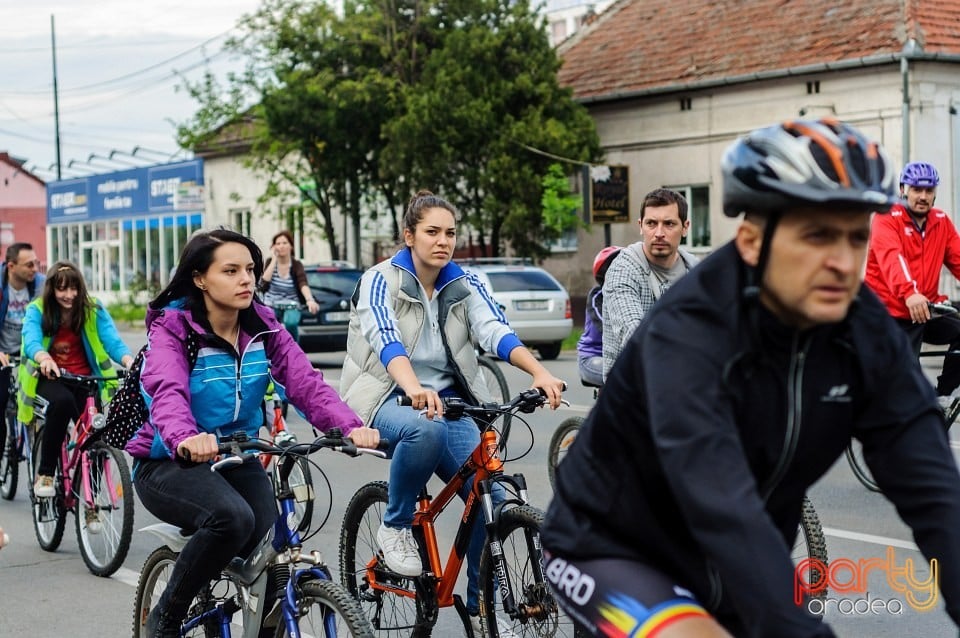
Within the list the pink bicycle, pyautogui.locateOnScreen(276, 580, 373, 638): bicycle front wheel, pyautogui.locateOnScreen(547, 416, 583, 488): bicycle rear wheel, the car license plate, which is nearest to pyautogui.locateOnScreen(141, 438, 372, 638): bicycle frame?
pyautogui.locateOnScreen(276, 580, 373, 638): bicycle front wheel

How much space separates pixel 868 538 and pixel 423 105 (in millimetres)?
23848

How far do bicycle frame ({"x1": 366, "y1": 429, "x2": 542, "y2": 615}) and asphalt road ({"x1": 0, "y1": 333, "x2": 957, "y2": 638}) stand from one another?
24.6 inches

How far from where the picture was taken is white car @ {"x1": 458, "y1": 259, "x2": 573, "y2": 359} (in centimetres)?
2175

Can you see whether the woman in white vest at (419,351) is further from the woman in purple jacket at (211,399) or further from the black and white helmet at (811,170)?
the black and white helmet at (811,170)

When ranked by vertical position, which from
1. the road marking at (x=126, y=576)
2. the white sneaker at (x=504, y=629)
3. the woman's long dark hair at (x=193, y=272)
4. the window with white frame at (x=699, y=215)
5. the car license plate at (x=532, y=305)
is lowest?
the road marking at (x=126, y=576)

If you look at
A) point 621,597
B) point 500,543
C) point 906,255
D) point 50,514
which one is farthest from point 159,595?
point 906,255

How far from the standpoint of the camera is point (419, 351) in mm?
5676

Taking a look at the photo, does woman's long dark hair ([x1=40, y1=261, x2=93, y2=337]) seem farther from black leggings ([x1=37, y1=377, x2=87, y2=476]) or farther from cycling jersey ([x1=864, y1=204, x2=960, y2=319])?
cycling jersey ([x1=864, y1=204, x2=960, y2=319])

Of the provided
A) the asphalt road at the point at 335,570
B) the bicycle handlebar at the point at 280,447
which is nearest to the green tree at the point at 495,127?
the asphalt road at the point at 335,570

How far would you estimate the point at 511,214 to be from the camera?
2992cm

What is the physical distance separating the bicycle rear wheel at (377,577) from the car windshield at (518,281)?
16.1m

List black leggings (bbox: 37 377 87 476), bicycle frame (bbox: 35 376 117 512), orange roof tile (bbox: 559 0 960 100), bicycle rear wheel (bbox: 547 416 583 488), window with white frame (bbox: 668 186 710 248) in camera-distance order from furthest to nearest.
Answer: window with white frame (bbox: 668 186 710 248), orange roof tile (bbox: 559 0 960 100), bicycle rear wheel (bbox: 547 416 583 488), black leggings (bbox: 37 377 87 476), bicycle frame (bbox: 35 376 117 512)

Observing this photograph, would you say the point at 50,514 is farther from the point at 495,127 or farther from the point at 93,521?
the point at 495,127

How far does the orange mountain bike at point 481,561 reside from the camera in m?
4.83
